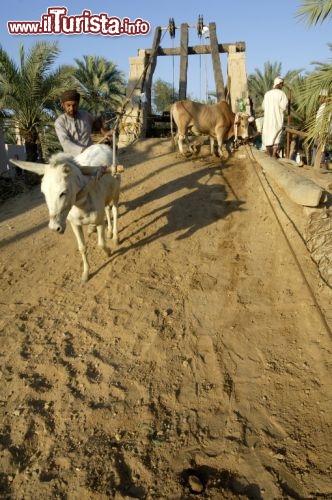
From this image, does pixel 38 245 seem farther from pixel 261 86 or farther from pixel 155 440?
pixel 261 86

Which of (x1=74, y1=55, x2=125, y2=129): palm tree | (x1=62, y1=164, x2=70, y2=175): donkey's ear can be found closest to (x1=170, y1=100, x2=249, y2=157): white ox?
(x1=62, y1=164, x2=70, y2=175): donkey's ear

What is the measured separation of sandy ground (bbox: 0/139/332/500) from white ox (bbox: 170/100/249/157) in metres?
4.94

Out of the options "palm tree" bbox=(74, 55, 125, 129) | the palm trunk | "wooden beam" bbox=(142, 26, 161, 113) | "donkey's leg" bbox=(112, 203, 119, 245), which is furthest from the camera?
"palm tree" bbox=(74, 55, 125, 129)

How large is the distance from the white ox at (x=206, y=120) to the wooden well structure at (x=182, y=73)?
298 centimetres

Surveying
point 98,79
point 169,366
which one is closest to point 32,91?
point 169,366

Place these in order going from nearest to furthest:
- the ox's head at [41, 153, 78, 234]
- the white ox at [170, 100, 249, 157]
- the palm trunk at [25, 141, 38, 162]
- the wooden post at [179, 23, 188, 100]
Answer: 1. the ox's head at [41, 153, 78, 234]
2. the white ox at [170, 100, 249, 157]
3. the palm trunk at [25, 141, 38, 162]
4. the wooden post at [179, 23, 188, 100]

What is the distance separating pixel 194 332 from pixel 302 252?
2235mm

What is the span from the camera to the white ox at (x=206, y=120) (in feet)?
33.8

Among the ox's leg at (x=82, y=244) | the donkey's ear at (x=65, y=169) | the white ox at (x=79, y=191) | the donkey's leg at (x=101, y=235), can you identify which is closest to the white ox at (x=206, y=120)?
the white ox at (x=79, y=191)

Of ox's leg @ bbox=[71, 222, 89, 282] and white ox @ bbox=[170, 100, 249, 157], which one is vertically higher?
white ox @ bbox=[170, 100, 249, 157]

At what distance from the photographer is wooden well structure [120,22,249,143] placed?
43.9ft

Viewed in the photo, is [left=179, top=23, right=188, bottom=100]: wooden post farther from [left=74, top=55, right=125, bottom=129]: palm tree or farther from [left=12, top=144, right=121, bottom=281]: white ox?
[left=74, top=55, right=125, bottom=129]: palm tree

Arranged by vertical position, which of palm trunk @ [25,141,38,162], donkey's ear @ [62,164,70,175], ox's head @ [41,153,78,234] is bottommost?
palm trunk @ [25,141,38,162]

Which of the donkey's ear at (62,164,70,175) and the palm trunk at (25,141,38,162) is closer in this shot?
the donkey's ear at (62,164,70,175)
